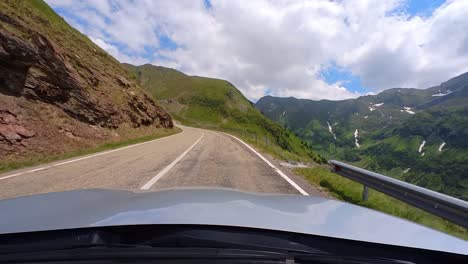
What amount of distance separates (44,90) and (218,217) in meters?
20.4

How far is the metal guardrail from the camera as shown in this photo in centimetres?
452

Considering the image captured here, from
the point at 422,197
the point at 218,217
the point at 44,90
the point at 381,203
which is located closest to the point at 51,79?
the point at 44,90

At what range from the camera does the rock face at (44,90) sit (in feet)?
52.6

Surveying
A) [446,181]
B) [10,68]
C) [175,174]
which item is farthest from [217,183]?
[446,181]

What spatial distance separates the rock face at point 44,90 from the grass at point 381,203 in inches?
473

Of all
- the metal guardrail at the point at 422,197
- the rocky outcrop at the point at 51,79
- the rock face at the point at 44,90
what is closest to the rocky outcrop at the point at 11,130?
the rock face at the point at 44,90

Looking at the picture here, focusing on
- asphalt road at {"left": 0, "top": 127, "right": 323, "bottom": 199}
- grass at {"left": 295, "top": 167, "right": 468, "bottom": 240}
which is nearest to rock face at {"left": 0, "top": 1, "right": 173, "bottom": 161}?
asphalt road at {"left": 0, "top": 127, "right": 323, "bottom": 199}

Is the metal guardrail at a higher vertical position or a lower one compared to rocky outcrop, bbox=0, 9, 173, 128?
lower

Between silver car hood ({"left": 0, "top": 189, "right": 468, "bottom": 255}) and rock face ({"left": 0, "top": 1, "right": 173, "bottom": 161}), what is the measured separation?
12754 millimetres

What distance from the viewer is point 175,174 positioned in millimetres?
10461

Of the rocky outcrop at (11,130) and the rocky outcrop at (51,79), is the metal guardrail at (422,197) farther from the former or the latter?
the rocky outcrop at (51,79)

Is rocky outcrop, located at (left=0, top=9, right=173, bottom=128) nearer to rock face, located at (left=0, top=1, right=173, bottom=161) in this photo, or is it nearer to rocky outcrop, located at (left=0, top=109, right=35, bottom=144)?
rock face, located at (left=0, top=1, right=173, bottom=161)

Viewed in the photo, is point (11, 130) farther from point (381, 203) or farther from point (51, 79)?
point (381, 203)

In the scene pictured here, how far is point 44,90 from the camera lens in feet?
64.4
